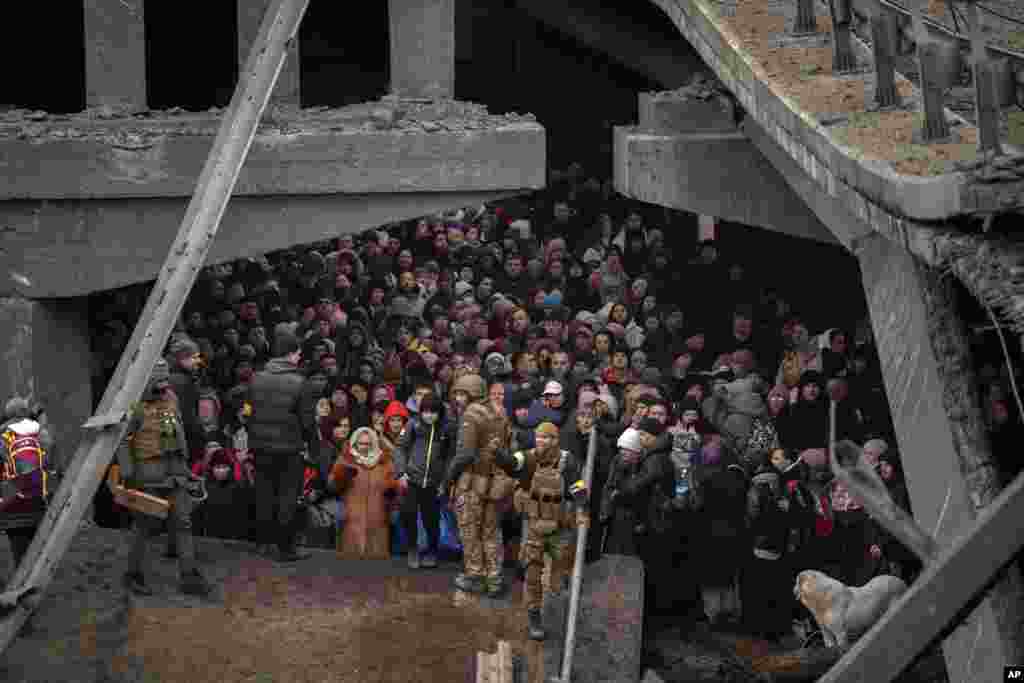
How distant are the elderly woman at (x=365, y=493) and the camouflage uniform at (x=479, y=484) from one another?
730 mm

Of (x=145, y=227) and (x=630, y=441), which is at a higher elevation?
(x=145, y=227)

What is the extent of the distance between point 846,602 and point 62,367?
296 inches

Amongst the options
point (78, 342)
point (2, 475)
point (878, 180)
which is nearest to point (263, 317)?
point (78, 342)

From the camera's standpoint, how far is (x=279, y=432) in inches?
563

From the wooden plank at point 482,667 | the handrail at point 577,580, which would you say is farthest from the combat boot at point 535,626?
the wooden plank at point 482,667

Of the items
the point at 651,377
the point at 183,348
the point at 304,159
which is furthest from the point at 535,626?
the point at 304,159

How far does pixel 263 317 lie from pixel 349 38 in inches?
193

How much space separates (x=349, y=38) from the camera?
22453mm

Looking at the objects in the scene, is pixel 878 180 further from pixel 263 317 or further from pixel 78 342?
pixel 263 317

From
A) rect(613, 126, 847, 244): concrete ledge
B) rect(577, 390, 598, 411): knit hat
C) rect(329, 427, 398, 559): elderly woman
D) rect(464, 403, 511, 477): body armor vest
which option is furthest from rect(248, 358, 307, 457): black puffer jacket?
rect(613, 126, 847, 244): concrete ledge

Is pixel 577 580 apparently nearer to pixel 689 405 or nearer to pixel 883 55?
pixel 689 405

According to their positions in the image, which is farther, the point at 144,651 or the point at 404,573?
the point at 404,573

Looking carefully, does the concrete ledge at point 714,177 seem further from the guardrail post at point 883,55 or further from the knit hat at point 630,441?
the guardrail post at point 883,55

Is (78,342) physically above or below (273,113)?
below
